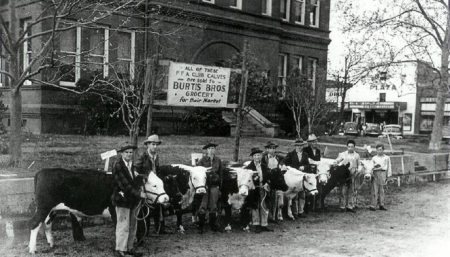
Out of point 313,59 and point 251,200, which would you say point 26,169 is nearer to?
point 251,200

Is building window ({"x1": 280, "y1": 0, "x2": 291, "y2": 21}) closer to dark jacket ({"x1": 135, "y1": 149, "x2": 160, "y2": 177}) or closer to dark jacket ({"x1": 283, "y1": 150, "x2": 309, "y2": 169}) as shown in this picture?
dark jacket ({"x1": 283, "y1": 150, "x2": 309, "y2": 169})

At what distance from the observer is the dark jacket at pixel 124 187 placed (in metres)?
7.43

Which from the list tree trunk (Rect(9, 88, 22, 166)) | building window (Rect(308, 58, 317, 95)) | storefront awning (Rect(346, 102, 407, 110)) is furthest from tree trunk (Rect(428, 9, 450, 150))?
storefront awning (Rect(346, 102, 407, 110))

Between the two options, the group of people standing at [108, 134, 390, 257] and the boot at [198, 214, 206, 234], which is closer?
the group of people standing at [108, 134, 390, 257]

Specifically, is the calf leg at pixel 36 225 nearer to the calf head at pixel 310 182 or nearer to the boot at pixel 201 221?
the boot at pixel 201 221

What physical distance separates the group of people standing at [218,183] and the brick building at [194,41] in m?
5.68

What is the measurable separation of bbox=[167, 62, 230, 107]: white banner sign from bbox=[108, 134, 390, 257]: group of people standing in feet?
3.99

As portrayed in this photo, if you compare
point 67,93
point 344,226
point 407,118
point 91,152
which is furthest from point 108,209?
→ point 407,118

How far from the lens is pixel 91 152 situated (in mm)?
14547

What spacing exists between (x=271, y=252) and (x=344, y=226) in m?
2.82

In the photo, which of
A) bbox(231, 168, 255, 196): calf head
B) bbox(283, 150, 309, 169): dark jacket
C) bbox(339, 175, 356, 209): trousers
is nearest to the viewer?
bbox(231, 168, 255, 196): calf head

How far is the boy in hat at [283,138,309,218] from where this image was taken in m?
11.2

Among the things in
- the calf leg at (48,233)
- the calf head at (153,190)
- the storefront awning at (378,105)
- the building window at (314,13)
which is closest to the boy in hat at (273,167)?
the calf head at (153,190)

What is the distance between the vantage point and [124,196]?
744cm
